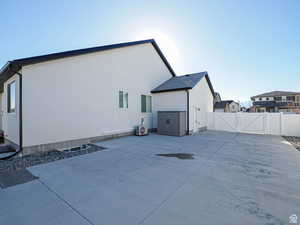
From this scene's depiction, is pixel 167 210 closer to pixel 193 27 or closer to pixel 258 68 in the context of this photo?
pixel 193 27

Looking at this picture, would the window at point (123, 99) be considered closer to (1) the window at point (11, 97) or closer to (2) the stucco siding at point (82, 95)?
(2) the stucco siding at point (82, 95)

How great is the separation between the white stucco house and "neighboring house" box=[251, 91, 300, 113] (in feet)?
105

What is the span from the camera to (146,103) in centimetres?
1043

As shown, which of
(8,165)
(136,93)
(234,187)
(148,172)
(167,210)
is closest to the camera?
(167,210)

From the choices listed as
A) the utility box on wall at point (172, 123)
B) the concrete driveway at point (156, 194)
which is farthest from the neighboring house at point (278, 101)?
the concrete driveway at point (156, 194)

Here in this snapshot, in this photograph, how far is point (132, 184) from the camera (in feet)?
9.60

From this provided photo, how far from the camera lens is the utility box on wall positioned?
9031mm

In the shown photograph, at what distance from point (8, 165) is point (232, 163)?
6.84 metres

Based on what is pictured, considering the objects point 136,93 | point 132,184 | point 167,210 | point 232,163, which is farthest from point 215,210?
point 136,93

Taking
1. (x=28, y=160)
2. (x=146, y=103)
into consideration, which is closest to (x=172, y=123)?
(x=146, y=103)

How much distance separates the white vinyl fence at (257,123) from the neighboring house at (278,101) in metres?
26.6

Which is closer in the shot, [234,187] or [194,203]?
[194,203]

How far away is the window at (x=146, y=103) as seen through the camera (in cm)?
1014

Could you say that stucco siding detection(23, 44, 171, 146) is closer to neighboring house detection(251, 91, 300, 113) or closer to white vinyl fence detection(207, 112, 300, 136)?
white vinyl fence detection(207, 112, 300, 136)
